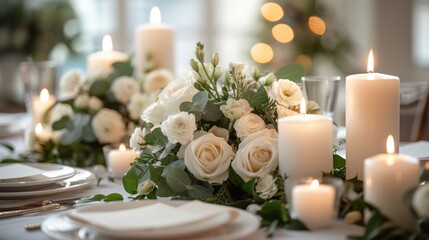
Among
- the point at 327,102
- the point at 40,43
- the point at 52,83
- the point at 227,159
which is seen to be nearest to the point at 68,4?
the point at 40,43

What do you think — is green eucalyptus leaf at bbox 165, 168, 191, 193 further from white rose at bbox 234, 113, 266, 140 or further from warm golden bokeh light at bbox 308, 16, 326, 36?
warm golden bokeh light at bbox 308, 16, 326, 36

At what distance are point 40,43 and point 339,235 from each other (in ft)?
11.5

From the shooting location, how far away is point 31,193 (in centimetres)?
147

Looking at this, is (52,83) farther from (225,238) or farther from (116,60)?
(225,238)

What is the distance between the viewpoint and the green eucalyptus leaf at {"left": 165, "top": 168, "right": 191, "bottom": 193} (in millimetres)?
1328

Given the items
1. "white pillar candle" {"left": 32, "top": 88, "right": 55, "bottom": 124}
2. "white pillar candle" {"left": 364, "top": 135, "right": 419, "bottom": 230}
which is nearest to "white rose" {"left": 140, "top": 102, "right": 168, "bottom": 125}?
"white pillar candle" {"left": 364, "top": 135, "right": 419, "bottom": 230}

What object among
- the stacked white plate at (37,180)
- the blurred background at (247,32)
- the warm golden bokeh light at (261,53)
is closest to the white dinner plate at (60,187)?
the stacked white plate at (37,180)

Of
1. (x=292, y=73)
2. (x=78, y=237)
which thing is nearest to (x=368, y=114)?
(x=292, y=73)

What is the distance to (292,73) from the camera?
1.51 meters

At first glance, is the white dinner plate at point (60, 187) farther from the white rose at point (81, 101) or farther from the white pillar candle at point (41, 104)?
the white pillar candle at point (41, 104)

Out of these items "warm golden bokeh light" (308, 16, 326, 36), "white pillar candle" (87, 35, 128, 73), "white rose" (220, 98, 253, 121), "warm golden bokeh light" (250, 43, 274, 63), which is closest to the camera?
"white rose" (220, 98, 253, 121)

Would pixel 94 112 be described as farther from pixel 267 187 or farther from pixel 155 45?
pixel 267 187

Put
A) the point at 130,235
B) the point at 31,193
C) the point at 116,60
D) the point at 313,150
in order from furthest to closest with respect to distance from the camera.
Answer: the point at 116,60, the point at 31,193, the point at 313,150, the point at 130,235

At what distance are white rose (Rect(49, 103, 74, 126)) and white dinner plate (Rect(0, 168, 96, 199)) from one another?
480mm
